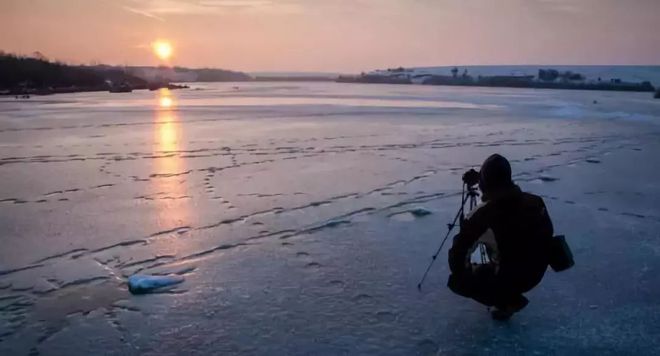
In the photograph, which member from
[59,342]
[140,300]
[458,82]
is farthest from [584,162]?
[458,82]

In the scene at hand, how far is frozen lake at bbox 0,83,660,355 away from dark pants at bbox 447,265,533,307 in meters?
0.21

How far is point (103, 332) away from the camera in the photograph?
3213 millimetres

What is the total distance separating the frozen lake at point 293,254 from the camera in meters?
3.19

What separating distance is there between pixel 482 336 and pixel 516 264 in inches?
19.0

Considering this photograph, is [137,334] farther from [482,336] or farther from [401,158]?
[401,158]

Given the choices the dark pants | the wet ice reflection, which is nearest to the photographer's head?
the dark pants

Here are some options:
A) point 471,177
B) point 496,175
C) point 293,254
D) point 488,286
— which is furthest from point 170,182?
point 496,175

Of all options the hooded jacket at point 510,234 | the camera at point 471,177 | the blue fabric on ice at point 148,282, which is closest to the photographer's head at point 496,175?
the hooded jacket at point 510,234

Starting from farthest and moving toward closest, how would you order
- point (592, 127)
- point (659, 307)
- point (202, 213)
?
point (592, 127), point (202, 213), point (659, 307)

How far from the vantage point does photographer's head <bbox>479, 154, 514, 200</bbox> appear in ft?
9.70

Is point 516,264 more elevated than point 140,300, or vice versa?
point 516,264

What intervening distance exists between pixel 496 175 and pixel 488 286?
70 cm

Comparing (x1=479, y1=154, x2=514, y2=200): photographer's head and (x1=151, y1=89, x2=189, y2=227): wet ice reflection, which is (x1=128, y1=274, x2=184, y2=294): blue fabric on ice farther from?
(x1=479, y1=154, x2=514, y2=200): photographer's head

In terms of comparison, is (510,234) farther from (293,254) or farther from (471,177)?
(293,254)
